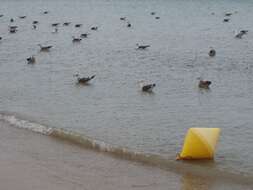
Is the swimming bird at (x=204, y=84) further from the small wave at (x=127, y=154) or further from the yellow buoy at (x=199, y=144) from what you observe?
the yellow buoy at (x=199, y=144)

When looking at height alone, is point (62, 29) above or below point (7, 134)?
below

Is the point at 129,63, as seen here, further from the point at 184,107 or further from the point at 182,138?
the point at 182,138

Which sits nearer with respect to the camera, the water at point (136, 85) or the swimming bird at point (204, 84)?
the water at point (136, 85)

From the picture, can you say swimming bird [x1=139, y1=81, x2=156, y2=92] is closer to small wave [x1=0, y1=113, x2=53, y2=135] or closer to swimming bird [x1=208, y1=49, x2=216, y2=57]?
small wave [x1=0, y1=113, x2=53, y2=135]

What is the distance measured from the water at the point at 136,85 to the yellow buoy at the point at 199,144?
41cm

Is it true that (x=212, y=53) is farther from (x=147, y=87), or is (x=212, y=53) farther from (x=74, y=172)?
(x=74, y=172)

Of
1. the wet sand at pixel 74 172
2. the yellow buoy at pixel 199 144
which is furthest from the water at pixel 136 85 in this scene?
the wet sand at pixel 74 172

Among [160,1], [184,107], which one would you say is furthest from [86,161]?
[160,1]

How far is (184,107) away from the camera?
65.2 ft

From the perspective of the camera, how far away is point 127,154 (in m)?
14.9

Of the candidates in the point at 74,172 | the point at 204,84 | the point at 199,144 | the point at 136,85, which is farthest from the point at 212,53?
the point at 74,172

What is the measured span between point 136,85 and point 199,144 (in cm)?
1002

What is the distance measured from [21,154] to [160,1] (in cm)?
6933

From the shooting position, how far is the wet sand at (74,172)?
Answer: 12.4 m
